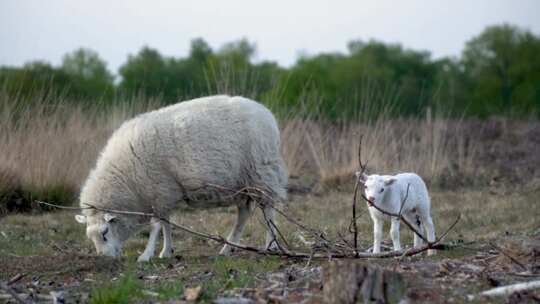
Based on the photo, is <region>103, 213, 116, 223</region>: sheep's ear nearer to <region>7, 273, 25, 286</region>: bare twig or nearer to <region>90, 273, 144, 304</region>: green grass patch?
<region>7, 273, 25, 286</region>: bare twig

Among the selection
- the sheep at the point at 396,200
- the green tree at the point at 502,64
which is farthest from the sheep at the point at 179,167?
the green tree at the point at 502,64

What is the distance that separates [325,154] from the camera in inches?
586

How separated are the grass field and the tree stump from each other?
8.3 inches

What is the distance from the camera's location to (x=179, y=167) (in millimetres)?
8719

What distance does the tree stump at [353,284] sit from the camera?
496cm

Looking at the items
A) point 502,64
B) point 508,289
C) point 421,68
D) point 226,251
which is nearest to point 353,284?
point 508,289

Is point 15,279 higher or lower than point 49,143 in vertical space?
lower

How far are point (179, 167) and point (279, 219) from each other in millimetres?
2953

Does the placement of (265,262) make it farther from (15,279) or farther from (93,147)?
(93,147)

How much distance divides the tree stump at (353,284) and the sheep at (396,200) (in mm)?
2088

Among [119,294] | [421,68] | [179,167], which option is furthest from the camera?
[421,68]

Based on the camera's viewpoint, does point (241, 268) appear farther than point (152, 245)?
No

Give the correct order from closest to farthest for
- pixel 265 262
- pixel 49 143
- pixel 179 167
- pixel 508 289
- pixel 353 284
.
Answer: pixel 353 284
pixel 508 289
pixel 265 262
pixel 179 167
pixel 49 143

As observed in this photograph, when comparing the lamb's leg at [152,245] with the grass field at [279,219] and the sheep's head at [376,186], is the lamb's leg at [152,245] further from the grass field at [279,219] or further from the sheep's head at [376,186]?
the sheep's head at [376,186]
